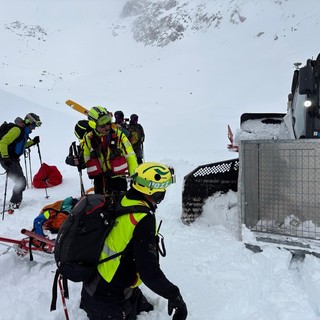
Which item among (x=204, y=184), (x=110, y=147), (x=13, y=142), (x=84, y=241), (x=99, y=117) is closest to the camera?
(x=84, y=241)

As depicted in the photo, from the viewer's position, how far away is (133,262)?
2594mm

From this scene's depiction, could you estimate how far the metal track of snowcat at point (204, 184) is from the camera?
530 cm

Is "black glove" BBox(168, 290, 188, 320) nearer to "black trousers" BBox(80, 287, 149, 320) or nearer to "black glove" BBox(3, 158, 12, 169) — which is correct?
"black trousers" BBox(80, 287, 149, 320)

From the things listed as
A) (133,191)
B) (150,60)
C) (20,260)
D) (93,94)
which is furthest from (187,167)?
(150,60)

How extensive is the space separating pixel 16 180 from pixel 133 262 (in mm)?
5013

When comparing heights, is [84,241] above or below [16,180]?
above

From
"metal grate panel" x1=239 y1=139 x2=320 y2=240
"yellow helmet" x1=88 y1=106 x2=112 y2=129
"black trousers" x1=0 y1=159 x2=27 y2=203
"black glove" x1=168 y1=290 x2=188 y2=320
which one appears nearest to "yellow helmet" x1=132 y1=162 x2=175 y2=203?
"black glove" x1=168 y1=290 x2=188 y2=320

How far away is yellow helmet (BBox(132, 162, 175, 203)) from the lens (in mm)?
2549

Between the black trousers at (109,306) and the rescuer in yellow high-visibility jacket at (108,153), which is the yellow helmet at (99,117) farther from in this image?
the black trousers at (109,306)

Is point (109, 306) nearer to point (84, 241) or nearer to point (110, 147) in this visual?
point (84, 241)

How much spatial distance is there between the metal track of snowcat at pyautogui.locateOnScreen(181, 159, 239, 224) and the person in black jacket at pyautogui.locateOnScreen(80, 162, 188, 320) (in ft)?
8.56

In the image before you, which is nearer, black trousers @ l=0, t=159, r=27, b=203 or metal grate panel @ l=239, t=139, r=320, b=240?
metal grate panel @ l=239, t=139, r=320, b=240

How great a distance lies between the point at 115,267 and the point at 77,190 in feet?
19.8

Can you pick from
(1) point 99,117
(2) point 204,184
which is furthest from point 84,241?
(2) point 204,184
